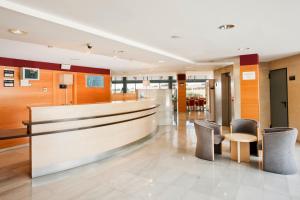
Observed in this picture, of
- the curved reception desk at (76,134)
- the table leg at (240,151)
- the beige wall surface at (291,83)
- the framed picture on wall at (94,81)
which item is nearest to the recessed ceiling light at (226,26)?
the table leg at (240,151)

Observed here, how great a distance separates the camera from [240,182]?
329 cm

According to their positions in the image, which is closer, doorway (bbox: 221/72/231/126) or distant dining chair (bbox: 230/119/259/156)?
distant dining chair (bbox: 230/119/259/156)

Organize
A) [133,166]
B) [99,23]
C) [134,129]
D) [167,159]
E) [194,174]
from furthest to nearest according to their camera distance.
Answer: [134,129] → [167,159] → [133,166] → [194,174] → [99,23]

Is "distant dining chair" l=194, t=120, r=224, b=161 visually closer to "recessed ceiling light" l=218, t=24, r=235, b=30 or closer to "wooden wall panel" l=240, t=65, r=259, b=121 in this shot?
"wooden wall panel" l=240, t=65, r=259, b=121

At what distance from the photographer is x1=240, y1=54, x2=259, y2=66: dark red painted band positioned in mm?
5676

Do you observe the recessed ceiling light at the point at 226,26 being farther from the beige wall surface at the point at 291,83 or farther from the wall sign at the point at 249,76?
the beige wall surface at the point at 291,83

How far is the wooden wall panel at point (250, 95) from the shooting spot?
5.65 meters

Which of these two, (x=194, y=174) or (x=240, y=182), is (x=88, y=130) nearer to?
(x=194, y=174)

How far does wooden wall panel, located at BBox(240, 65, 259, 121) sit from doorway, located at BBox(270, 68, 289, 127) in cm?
163

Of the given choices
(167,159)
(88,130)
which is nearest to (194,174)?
(167,159)

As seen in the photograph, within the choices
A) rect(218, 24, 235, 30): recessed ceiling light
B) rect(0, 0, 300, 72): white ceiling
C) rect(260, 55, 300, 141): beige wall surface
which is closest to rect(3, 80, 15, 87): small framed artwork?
rect(0, 0, 300, 72): white ceiling

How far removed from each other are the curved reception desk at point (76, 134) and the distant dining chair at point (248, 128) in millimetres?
2709

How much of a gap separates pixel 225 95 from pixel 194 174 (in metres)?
5.84

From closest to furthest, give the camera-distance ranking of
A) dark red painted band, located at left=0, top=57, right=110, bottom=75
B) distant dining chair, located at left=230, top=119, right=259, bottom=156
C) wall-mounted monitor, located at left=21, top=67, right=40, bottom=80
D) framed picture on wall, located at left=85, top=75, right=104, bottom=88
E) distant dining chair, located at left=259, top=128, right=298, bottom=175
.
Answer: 1. distant dining chair, located at left=259, top=128, right=298, bottom=175
2. distant dining chair, located at left=230, top=119, right=259, bottom=156
3. dark red painted band, located at left=0, top=57, right=110, bottom=75
4. wall-mounted monitor, located at left=21, top=67, right=40, bottom=80
5. framed picture on wall, located at left=85, top=75, right=104, bottom=88
